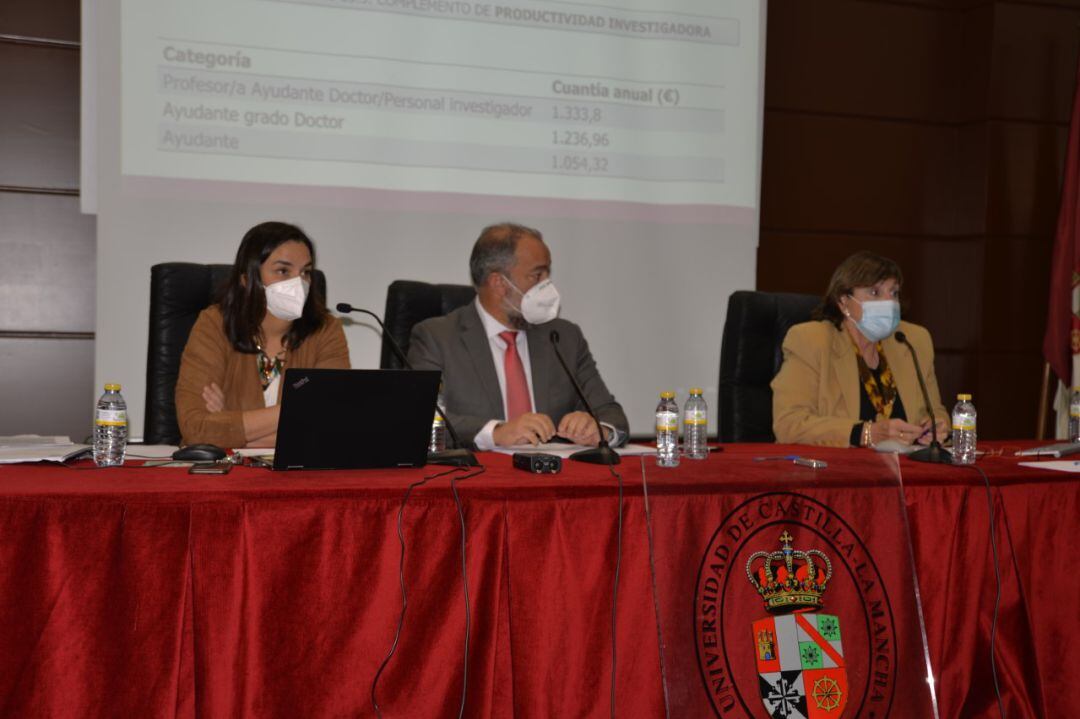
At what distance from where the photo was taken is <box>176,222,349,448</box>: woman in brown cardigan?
2.38 metres

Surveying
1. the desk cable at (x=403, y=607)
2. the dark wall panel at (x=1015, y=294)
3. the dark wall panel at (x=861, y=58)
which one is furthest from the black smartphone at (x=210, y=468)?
the dark wall panel at (x=1015, y=294)

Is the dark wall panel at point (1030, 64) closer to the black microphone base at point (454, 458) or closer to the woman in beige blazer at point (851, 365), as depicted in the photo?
the woman in beige blazer at point (851, 365)

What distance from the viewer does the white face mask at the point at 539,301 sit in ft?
8.36

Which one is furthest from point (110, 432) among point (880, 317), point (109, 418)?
point (880, 317)

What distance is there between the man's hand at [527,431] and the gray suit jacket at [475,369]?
21cm

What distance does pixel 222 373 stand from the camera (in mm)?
2426

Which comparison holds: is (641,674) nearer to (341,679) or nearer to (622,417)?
(341,679)

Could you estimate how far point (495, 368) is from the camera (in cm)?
262

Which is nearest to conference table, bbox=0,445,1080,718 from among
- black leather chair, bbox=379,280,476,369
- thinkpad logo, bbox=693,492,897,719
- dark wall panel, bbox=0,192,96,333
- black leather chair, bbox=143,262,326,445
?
thinkpad logo, bbox=693,492,897,719

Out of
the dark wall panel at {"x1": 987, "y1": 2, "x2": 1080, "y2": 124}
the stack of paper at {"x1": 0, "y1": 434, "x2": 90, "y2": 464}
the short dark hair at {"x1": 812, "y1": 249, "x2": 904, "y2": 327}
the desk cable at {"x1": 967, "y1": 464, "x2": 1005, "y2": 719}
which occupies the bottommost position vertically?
the desk cable at {"x1": 967, "y1": 464, "x2": 1005, "y2": 719}

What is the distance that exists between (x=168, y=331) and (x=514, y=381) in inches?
36.1

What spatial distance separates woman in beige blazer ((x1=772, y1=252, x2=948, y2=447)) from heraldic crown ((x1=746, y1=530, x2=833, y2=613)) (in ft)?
3.46

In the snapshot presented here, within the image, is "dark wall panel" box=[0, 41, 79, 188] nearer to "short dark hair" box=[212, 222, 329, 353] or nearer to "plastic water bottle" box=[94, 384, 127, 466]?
"short dark hair" box=[212, 222, 329, 353]

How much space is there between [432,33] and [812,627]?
8.31 feet
